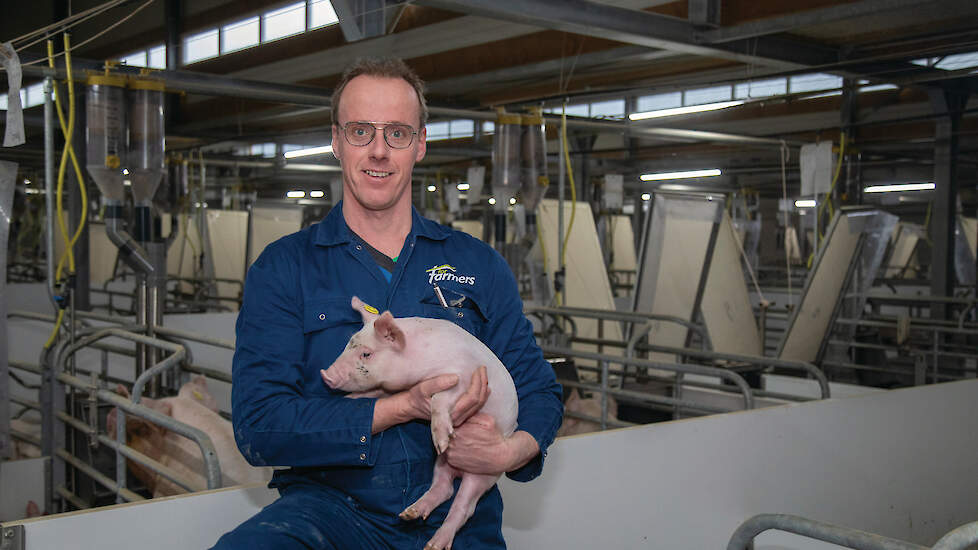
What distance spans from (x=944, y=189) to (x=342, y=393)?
18.2 feet

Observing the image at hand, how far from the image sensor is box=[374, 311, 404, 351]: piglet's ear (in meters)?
1.27

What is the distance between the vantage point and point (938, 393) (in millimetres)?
3242

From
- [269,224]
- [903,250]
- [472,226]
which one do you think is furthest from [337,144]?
[472,226]

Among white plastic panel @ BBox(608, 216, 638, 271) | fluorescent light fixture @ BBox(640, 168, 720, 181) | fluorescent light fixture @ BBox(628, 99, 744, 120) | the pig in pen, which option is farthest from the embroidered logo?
white plastic panel @ BBox(608, 216, 638, 271)

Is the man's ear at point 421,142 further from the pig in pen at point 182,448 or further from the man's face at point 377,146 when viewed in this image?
the pig in pen at point 182,448

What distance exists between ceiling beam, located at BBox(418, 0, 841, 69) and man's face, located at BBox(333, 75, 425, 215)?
2.07 meters

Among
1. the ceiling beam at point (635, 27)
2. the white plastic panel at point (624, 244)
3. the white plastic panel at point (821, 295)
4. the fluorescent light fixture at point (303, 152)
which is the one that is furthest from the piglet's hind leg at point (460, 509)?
the white plastic panel at point (624, 244)

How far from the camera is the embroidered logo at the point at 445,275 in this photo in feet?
4.88

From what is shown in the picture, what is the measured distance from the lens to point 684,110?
17.5 ft

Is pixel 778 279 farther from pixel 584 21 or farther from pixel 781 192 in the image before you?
pixel 584 21

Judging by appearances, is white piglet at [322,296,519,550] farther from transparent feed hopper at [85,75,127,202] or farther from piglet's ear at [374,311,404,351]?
transparent feed hopper at [85,75,127,202]

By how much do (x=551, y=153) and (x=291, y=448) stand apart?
7.93 m

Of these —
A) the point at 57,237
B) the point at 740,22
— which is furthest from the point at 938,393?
the point at 57,237

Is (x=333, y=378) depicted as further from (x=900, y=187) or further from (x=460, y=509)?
(x=900, y=187)
